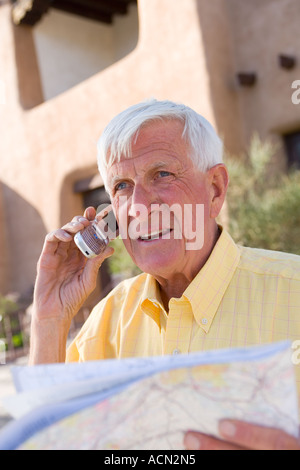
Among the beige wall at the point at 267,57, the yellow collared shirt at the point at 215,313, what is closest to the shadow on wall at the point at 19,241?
the beige wall at the point at 267,57

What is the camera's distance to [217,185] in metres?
1.78

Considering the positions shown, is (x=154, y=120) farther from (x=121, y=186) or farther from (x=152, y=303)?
(x=152, y=303)

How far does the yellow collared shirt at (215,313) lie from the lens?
1.51 meters

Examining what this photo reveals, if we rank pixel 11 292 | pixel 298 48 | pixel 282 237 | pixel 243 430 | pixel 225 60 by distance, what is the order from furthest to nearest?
pixel 11 292 → pixel 225 60 → pixel 298 48 → pixel 282 237 → pixel 243 430

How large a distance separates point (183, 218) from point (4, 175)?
10143 millimetres

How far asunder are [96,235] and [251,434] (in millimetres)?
1075

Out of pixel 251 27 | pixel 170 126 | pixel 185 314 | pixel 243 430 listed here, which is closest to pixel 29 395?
pixel 243 430

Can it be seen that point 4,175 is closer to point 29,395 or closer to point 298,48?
point 298,48

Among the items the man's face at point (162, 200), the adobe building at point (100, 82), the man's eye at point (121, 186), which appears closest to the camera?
the man's face at point (162, 200)

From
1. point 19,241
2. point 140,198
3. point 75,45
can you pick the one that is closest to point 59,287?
point 140,198

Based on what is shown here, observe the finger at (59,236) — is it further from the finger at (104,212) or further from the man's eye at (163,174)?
the man's eye at (163,174)

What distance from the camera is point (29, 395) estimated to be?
0.92 metres

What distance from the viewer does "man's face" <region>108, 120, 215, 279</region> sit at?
163 centimetres

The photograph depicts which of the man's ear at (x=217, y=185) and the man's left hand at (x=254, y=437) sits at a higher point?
the man's ear at (x=217, y=185)
